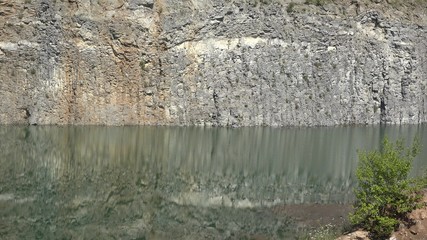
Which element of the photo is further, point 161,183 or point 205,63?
point 205,63

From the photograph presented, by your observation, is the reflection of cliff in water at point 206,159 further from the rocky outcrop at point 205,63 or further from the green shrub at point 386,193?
the green shrub at point 386,193

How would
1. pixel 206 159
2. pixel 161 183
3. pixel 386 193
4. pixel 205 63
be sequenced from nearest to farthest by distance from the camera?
pixel 386 193 → pixel 161 183 → pixel 206 159 → pixel 205 63

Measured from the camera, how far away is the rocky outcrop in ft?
155

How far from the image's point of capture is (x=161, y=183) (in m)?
23.0

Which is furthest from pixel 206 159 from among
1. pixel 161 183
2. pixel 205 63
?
pixel 205 63

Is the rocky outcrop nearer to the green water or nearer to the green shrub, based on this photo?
the green water

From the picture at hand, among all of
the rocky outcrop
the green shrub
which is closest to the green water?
the green shrub

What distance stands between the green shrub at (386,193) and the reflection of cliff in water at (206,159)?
706cm

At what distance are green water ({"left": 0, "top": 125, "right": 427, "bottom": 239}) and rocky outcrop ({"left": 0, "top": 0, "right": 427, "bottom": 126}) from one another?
7971 mm

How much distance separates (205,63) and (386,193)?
129ft

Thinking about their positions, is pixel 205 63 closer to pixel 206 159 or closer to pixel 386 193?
pixel 206 159

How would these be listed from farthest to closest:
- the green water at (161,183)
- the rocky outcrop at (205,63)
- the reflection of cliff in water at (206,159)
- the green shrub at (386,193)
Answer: the rocky outcrop at (205,63) → the reflection of cliff in water at (206,159) → the green water at (161,183) → the green shrub at (386,193)

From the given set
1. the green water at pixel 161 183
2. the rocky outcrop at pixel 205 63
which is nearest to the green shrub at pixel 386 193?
the green water at pixel 161 183

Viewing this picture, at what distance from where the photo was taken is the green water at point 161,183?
54.2ft
